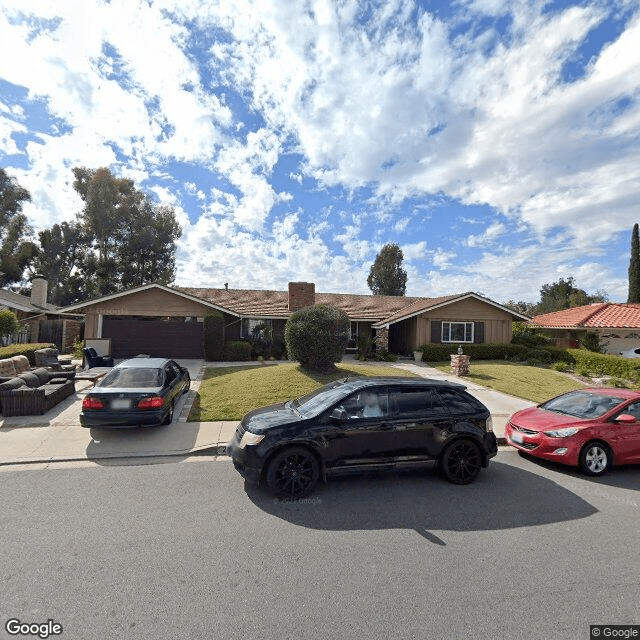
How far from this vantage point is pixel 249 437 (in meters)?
5.40

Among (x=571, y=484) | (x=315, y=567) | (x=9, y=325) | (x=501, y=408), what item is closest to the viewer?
(x=315, y=567)

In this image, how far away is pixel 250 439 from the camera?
536cm

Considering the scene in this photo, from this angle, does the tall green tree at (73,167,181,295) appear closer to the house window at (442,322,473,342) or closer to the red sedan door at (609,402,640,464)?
the house window at (442,322,473,342)

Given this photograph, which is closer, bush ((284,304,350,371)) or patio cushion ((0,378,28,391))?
patio cushion ((0,378,28,391))

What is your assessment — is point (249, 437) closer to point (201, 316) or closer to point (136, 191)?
point (201, 316)

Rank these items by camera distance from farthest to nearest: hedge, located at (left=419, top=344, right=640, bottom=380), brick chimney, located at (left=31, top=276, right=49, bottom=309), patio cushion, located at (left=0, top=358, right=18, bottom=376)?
brick chimney, located at (left=31, top=276, right=49, bottom=309)
hedge, located at (left=419, top=344, right=640, bottom=380)
patio cushion, located at (left=0, top=358, right=18, bottom=376)

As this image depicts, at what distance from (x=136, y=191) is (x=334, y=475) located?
1637 inches

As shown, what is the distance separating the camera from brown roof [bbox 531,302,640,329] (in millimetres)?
22203

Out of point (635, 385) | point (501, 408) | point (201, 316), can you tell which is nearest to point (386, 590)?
point (501, 408)

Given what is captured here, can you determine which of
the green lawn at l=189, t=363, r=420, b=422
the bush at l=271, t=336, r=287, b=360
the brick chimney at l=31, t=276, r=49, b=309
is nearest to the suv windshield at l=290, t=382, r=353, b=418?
the green lawn at l=189, t=363, r=420, b=422

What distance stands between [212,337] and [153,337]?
3.08 m

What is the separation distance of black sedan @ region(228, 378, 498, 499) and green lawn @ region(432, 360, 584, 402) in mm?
7344

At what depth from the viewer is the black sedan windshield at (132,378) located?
8180mm

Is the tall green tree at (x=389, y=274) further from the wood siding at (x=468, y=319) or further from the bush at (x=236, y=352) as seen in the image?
the bush at (x=236, y=352)
